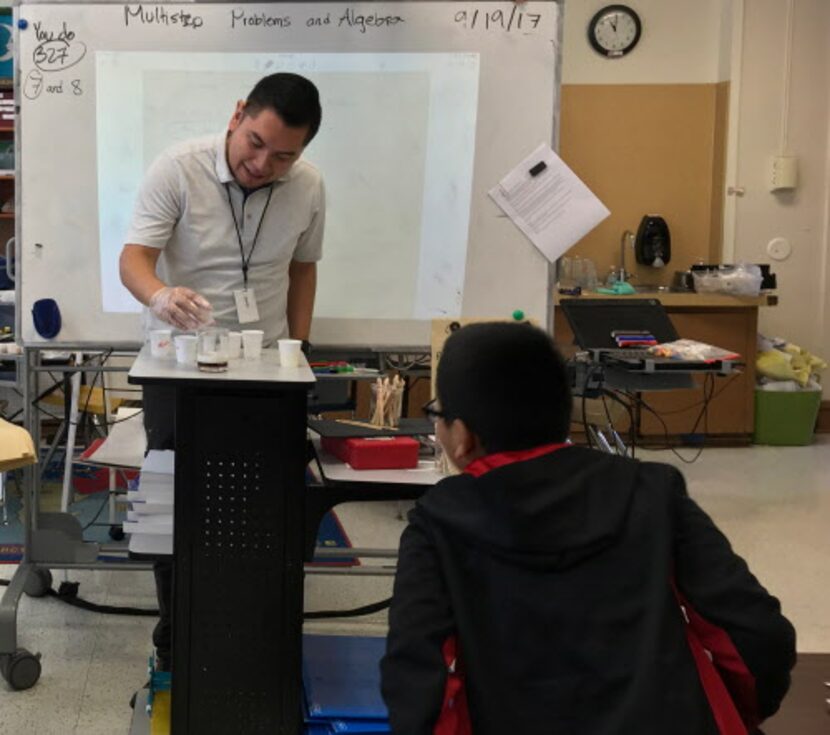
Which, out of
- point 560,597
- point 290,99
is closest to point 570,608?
point 560,597

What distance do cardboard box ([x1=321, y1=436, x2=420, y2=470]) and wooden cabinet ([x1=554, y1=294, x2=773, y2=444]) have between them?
337cm

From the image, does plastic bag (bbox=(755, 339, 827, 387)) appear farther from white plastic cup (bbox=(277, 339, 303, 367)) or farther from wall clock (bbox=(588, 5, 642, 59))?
white plastic cup (bbox=(277, 339, 303, 367))

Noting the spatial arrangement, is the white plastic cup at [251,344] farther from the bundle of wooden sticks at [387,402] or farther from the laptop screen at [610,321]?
the laptop screen at [610,321]

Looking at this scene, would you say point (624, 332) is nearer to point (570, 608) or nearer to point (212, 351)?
point (212, 351)

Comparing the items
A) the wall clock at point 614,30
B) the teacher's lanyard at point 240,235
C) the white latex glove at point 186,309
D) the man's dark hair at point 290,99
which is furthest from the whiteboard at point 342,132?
the wall clock at point 614,30

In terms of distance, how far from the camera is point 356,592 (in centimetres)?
341

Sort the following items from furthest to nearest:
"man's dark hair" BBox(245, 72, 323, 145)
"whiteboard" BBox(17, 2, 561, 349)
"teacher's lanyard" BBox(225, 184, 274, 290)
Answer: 1. "whiteboard" BBox(17, 2, 561, 349)
2. "teacher's lanyard" BBox(225, 184, 274, 290)
3. "man's dark hair" BBox(245, 72, 323, 145)

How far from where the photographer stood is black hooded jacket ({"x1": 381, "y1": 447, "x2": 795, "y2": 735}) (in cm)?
117

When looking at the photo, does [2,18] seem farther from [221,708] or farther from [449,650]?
[449,650]

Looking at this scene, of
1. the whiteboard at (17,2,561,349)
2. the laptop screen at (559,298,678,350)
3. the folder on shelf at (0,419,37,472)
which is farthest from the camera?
the laptop screen at (559,298,678,350)

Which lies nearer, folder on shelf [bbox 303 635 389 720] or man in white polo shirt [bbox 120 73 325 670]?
folder on shelf [bbox 303 635 389 720]

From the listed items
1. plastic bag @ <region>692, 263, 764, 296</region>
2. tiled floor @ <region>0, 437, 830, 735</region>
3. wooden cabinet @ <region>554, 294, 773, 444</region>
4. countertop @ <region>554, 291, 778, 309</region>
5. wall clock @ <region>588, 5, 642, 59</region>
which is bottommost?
tiled floor @ <region>0, 437, 830, 735</region>

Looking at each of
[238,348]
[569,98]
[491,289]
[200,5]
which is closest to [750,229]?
[569,98]

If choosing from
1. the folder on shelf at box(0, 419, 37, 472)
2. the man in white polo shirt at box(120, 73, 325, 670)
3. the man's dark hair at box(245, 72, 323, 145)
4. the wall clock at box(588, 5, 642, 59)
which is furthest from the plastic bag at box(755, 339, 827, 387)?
the folder on shelf at box(0, 419, 37, 472)
